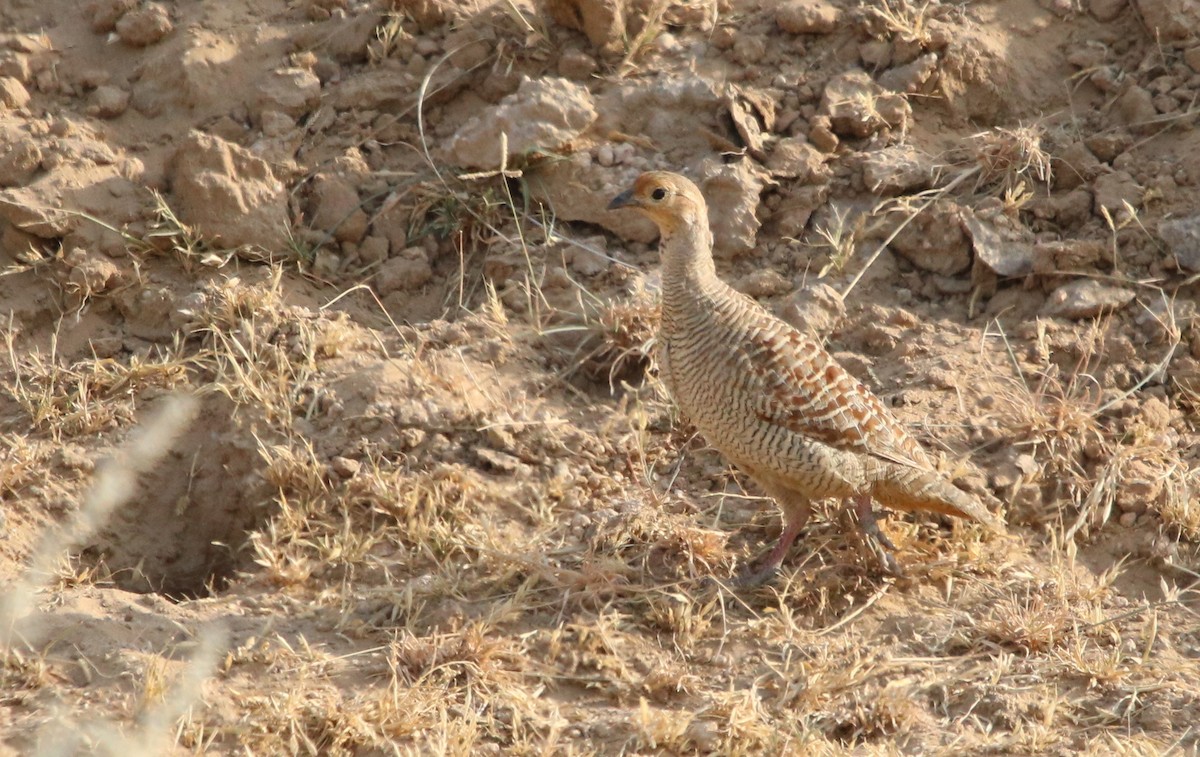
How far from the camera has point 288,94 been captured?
23.1ft

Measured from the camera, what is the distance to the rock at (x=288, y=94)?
7047 millimetres

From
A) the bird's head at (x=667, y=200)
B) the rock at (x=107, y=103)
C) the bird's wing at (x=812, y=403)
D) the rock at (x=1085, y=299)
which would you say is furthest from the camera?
the rock at (x=107, y=103)

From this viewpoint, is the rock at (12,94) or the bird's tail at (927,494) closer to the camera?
the bird's tail at (927,494)

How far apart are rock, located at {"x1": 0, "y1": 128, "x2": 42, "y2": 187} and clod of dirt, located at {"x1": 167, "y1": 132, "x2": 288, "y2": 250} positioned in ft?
2.22

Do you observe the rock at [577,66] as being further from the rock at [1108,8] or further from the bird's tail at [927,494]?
the bird's tail at [927,494]

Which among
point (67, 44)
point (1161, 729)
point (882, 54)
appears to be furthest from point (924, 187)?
point (67, 44)

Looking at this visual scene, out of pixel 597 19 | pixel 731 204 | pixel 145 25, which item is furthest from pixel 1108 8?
pixel 145 25

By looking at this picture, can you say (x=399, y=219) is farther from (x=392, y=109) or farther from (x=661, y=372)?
(x=661, y=372)

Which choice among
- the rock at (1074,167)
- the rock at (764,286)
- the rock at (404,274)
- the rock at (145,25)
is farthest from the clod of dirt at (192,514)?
the rock at (1074,167)

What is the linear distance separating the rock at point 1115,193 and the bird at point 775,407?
184 cm

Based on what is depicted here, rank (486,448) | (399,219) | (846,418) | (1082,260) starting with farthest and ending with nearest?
Result: (399,219), (1082,260), (486,448), (846,418)

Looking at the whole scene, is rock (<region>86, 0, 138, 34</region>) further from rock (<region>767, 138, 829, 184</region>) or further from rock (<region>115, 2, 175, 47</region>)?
rock (<region>767, 138, 829, 184</region>)

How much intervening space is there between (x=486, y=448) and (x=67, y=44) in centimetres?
331

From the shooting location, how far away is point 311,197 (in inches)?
271
